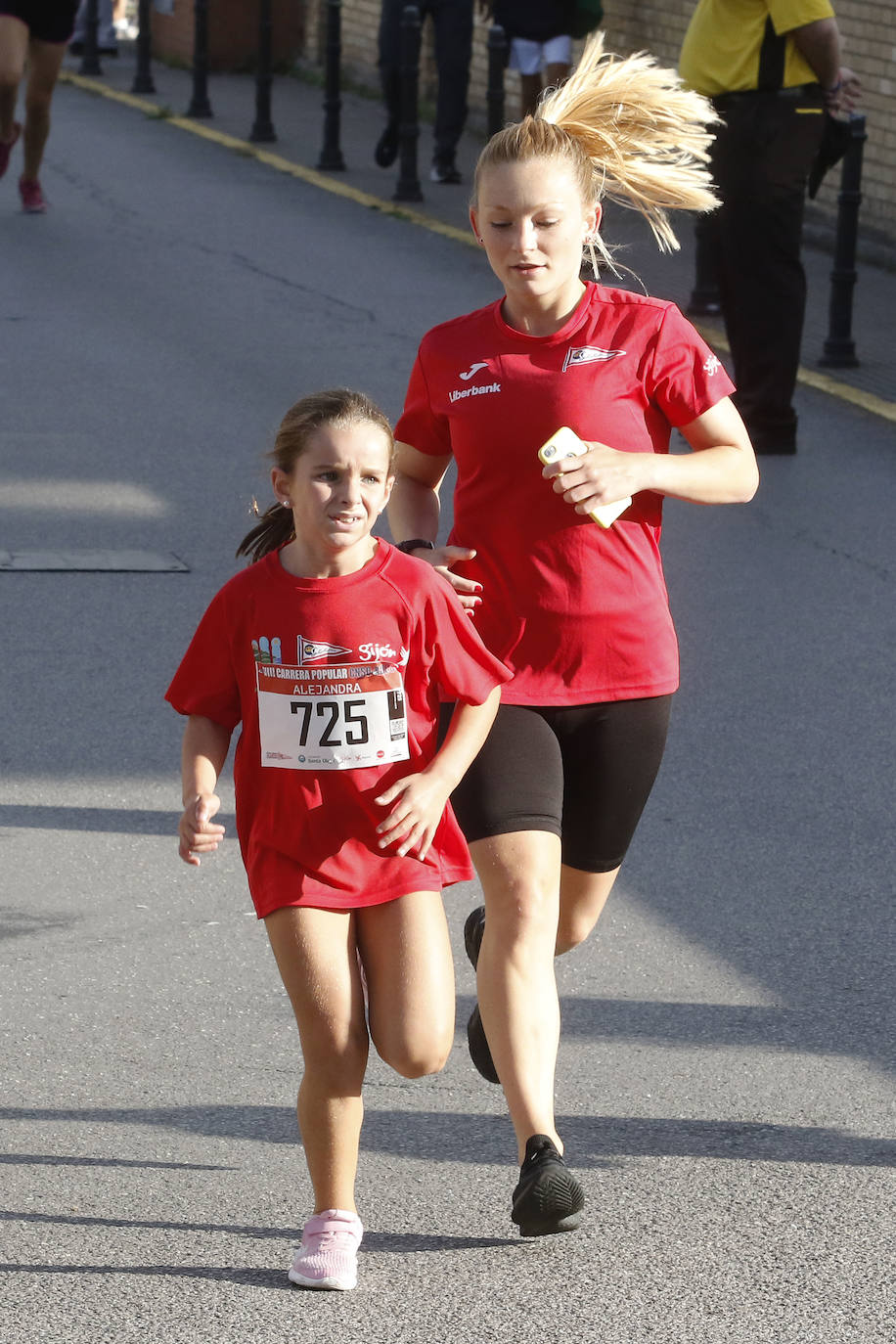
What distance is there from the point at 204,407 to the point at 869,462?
3.14m

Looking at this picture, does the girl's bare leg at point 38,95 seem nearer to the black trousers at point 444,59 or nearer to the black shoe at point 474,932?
the black trousers at point 444,59

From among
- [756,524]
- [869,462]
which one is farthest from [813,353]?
[756,524]

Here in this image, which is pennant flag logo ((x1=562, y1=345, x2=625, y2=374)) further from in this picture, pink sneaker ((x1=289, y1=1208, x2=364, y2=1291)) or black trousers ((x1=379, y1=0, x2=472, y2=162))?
black trousers ((x1=379, y1=0, x2=472, y2=162))

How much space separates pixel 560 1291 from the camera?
3.61m

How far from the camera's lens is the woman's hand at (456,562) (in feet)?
12.3

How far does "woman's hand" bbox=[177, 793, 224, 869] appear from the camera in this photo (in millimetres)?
3430

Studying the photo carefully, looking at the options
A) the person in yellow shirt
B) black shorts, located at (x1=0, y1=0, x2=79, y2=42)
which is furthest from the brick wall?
the person in yellow shirt

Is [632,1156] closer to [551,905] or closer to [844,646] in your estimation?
[551,905]

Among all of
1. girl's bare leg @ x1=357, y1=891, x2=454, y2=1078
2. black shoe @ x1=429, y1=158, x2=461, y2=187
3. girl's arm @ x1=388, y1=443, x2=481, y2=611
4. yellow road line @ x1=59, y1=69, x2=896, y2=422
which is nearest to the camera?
girl's bare leg @ x1=357, y1=891, x2=454, y2=1078

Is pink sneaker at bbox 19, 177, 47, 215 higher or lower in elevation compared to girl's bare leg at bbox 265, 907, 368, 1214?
lower

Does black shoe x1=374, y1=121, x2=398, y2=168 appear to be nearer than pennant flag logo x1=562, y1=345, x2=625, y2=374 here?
No

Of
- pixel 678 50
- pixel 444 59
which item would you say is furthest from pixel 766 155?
pixel 678 50

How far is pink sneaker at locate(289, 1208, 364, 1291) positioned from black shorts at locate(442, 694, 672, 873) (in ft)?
2.29

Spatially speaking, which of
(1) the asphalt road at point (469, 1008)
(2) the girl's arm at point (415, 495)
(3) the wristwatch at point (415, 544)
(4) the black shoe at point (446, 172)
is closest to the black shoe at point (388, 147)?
(4) the black shoe at point (446, 172)
